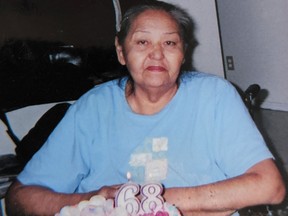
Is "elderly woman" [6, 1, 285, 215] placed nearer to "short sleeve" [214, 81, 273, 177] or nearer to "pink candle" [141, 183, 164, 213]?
"short sleeve" [214, 81, 273, 177]

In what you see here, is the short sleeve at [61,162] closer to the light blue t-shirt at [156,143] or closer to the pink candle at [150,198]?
the light blue t-shirt at [156,143]

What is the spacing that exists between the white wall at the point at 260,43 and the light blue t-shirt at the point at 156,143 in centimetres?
203

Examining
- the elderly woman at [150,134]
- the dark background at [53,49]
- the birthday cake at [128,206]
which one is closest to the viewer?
the birthday cake at [128,206]

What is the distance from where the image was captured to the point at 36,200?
0.85 meters

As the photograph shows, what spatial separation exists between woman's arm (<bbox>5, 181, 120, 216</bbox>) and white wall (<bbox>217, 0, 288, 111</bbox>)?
2.36 meters

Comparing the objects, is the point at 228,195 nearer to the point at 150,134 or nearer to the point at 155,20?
the point at 150,134

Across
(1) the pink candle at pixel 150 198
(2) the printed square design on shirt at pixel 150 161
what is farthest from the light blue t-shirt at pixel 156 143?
(1) the pink candle at pixel 150 198

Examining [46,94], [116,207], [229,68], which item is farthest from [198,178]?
[229,68]

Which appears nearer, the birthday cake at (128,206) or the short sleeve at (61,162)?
the birthday cake at (128,206)

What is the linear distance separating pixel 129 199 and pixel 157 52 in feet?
1.36

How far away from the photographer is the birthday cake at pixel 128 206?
58 centimetres

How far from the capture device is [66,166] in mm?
915

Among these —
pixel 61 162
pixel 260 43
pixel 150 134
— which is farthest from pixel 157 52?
pixel 260 43

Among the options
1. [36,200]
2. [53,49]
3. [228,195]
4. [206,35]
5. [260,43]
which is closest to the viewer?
[228,195]
